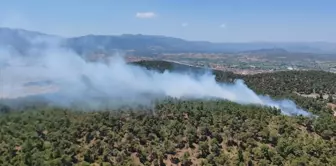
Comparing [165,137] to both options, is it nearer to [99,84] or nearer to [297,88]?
[99,84]

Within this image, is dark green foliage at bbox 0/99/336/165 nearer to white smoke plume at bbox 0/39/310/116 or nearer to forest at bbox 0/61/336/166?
forest at bbox 0/61/336/166

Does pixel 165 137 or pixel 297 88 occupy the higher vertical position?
pixel 165 137

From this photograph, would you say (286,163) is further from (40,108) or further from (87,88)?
(87,88)

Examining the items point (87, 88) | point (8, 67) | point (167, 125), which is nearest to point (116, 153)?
point (167, 125)

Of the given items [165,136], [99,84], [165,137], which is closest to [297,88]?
[99,84]

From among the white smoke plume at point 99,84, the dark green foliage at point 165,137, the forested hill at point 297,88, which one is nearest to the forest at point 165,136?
the dark green foliage at point 165,137

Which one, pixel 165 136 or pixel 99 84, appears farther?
pixel 99 84
